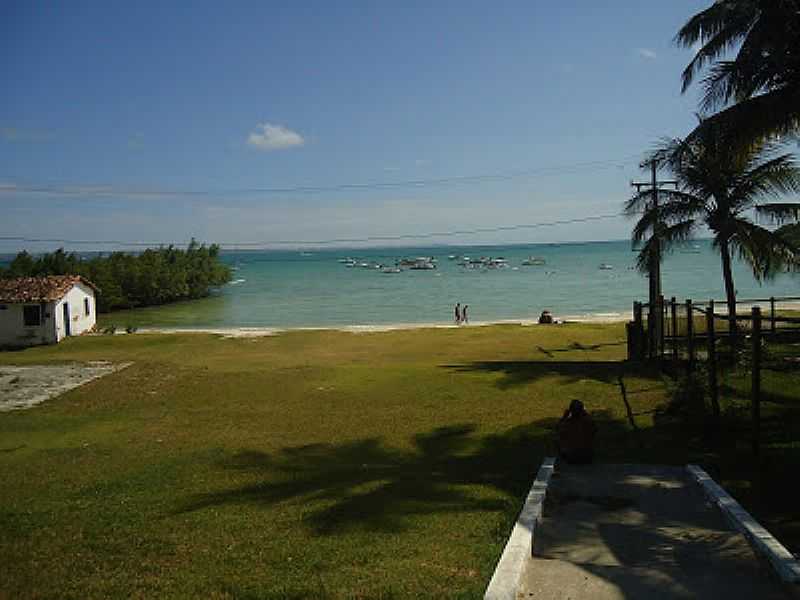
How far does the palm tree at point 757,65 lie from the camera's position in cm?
1229

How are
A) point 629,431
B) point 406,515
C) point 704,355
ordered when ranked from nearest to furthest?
point 406,515
point 629,431
point 704,355

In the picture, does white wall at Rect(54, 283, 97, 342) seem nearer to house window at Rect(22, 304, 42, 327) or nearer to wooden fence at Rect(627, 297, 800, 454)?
house window at Rect(22, 304, 42, 327)

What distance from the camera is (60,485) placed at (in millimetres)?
11000

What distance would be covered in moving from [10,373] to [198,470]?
715 inches

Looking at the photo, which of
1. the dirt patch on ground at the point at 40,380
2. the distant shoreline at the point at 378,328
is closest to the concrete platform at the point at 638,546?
the dirt patch on ground at the point at 40,380

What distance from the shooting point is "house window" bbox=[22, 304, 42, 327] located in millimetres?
36438

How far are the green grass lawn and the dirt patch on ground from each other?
984 mm

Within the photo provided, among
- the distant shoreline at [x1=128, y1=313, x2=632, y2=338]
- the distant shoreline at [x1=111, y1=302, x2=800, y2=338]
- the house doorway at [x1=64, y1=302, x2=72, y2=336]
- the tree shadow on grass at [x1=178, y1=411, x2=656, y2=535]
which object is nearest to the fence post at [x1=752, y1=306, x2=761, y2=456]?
the tree shadow on grass at [x1=178, y1=411, x2=656, y2=535]

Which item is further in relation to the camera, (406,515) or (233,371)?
(233,371)

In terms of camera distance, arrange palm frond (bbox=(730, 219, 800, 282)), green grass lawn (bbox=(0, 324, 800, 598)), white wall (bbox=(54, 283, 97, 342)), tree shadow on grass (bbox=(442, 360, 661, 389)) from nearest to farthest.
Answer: green grass lawn (bbox=(0, 324, 800, 598))
tree shadow on grass (bbox=(442, 360, 661, 389))
palm frond (bbox=(730, 219, 800, 282))
white wall (bbox=(54, 283, 97, 342))

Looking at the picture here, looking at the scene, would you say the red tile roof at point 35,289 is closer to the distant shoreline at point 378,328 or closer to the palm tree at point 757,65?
the distant shoreline at point 378,328

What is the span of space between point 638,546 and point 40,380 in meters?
22.3

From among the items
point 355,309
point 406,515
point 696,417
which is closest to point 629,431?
point 696,417

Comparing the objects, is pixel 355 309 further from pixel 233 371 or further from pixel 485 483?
pixel 485 483
